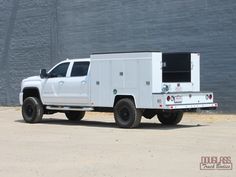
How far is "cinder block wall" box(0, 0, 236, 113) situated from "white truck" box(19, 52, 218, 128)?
13.7 ft

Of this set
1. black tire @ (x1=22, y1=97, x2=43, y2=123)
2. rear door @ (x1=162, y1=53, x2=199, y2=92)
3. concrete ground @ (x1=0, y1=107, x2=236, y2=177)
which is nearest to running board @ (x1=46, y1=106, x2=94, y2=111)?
black tire @ (x1=22, y1=97, x2=43, y2=123)

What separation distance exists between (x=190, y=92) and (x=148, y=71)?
149 cm

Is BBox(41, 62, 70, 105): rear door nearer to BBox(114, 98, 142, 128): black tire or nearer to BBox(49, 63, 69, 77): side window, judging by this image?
BBox(49, 63, 69, 77): side window

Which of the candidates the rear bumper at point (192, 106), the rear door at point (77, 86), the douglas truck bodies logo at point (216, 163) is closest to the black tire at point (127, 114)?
the rear bumper at point (192, 106)

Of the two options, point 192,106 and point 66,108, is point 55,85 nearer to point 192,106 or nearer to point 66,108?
point 66,108

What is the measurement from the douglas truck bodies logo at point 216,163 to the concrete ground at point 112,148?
0.10m

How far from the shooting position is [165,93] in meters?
16.7

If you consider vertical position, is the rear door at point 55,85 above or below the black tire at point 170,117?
above

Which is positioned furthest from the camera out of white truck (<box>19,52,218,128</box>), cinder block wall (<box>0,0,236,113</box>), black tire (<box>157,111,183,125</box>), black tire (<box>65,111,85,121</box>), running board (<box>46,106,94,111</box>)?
cinder block wall (<box>0,0,236,113</box>)

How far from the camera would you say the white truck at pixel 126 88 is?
16969mm

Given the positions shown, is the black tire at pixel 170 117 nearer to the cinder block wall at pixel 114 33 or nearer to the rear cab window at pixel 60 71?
the rear cab window at pixel 60 71

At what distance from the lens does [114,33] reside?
26109 mm

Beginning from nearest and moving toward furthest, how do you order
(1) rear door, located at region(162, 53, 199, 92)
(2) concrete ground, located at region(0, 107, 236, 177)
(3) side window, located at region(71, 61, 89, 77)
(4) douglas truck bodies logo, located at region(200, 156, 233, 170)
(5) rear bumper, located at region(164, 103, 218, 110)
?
1. (2) concrete ground, located at region(0, 107, 236, 177)
2. (4) douglas truck bodies logo, located at region(200, 156, 233, 170)
3. (5) rear bumper, located at region(164, 103, 218, 110)
4. (1) rear door, located at region(162, 53, 199, 92)
5. (3) side window, located at region(71, 61, 89, 77)

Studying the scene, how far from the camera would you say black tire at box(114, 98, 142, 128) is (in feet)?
56.0
